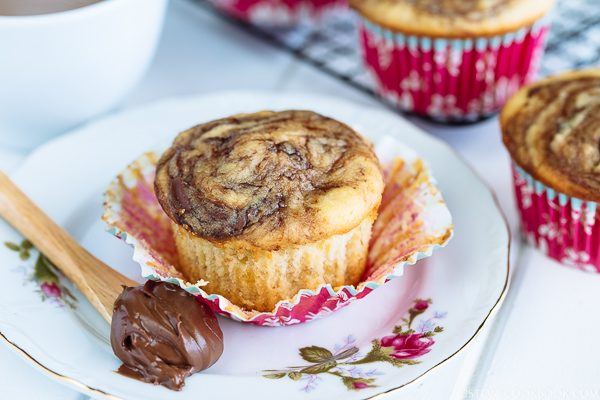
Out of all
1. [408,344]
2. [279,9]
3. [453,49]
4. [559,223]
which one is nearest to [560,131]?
[559,223]

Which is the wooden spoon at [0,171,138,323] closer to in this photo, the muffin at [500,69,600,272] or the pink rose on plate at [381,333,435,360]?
the pink rose on plate at [381,333,435,360]

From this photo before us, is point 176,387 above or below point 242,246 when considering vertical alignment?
below

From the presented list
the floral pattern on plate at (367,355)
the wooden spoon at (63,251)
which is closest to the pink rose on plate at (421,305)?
the floral pattern on plate at (367,355)

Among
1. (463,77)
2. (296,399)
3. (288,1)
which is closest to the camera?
(296,399)

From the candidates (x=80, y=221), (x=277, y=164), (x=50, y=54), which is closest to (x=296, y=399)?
(x=277, y=164)

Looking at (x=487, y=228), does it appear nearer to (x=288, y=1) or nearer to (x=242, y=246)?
(x=242, y=246)

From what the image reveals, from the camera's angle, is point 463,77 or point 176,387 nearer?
point 176,387

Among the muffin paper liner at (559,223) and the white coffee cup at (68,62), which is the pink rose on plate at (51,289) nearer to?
the white coffee cup at (68,62)

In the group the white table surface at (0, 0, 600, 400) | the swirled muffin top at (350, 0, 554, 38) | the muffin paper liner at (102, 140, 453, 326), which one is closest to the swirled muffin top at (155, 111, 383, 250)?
the muffin paper liner at (102, 140, 453, 326)
